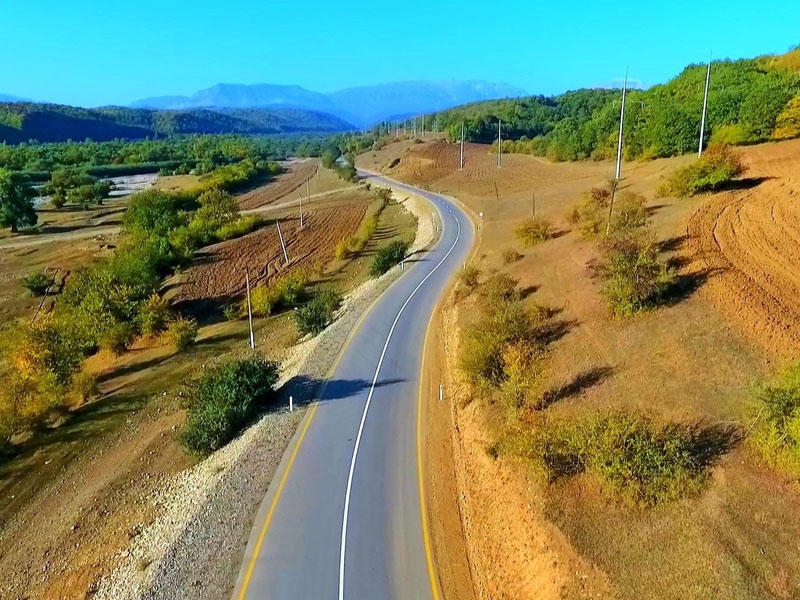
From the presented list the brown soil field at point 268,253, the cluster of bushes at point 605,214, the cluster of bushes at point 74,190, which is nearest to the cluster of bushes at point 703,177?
the cluster of bushes at point 605,214

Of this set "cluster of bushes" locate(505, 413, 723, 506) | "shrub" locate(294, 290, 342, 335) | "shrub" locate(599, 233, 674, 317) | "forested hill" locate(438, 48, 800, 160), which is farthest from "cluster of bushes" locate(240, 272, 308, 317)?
"forested hill" locate(438, 48, 800, 160)

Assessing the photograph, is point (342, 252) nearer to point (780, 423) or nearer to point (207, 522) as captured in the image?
point (207, 522)

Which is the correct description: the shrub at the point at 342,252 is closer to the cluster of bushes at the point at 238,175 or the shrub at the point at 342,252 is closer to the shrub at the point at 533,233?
the shrub at the point at 533,233

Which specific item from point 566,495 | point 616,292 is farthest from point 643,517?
point 616,292

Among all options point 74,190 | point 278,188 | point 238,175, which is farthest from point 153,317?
point 238,175

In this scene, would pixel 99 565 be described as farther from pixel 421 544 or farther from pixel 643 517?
pixel 643 517

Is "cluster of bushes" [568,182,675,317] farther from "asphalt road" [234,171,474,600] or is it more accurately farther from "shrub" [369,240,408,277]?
"shrub" [369,240,408,277]

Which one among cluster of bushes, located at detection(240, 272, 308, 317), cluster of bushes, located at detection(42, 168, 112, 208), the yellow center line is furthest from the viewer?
cluster of bushes, located at detection(42, 168, 112, 208)
